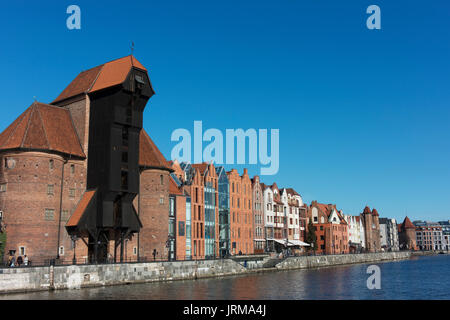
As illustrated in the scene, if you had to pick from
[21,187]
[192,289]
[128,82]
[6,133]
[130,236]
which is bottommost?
[192,289]

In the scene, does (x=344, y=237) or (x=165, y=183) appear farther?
(x=344, y=237)

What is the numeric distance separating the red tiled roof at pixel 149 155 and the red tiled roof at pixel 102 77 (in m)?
10.1

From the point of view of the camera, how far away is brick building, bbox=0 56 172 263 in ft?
164

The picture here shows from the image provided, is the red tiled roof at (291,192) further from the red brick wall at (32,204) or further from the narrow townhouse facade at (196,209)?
the red brick wall at (32,204)

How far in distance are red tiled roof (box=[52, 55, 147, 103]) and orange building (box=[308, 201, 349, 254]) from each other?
7475 centimetres

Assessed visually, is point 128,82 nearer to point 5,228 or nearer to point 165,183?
point 165,183

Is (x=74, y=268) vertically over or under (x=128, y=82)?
under

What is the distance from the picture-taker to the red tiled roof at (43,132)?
168 feet

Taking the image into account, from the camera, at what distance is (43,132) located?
173 feet

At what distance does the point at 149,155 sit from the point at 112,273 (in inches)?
754
